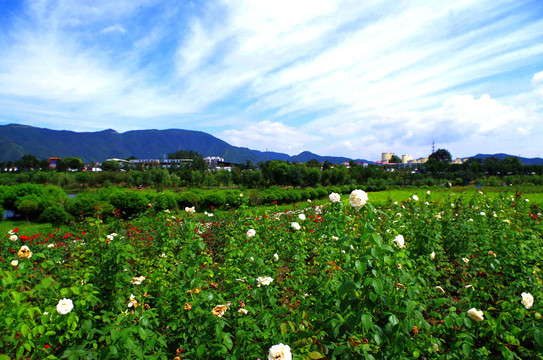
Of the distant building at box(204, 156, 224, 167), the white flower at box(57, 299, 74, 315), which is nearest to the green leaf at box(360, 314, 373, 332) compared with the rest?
the white flower at box(57, 299, 74, 315)

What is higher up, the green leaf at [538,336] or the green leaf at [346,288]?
the green leaf at [346,288]

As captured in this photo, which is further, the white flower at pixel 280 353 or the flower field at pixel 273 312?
the flower field at pixel 273 312

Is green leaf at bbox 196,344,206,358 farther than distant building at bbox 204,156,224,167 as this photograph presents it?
No

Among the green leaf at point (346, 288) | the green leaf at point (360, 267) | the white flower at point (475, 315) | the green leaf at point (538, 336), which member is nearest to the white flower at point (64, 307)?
the green leaf at point (346, 288)

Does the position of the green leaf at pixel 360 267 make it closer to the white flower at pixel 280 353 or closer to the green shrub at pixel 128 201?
the white flower at pixel 280 353

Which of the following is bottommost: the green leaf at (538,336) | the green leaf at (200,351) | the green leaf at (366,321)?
the green leaf at (200,351)

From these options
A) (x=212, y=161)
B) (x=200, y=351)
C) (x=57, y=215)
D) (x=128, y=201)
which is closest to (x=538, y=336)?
(x=200, y=351)

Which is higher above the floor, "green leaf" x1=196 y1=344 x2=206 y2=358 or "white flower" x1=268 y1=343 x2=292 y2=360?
"white flower" x1=268 y1=343 x2=292 y2=360

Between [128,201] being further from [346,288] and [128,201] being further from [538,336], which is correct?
[538,336]

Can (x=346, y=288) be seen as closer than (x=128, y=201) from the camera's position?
Yes

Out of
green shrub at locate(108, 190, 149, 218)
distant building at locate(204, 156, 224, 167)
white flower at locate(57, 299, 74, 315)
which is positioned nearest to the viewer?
white flower at locate(57, 299, 74, 315)

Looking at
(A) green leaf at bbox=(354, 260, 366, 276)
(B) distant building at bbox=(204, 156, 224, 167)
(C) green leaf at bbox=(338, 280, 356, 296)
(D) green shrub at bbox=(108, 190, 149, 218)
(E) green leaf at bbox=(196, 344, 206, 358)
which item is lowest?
(D) green shrub at bbox=(108, 190, 149, 218)

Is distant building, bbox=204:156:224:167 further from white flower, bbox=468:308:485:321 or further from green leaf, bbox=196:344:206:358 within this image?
white flower, bbox=468:308:485:321

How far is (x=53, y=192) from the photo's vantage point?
60.4 ft
